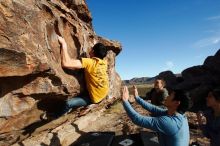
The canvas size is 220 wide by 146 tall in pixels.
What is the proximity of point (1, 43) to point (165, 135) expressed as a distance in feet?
13.2

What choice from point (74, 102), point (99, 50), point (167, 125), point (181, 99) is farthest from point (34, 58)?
point (181, 99)

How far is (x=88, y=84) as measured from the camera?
26.8ft

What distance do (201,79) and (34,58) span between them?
42819 millimetres

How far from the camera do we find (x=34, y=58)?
22.4 feet

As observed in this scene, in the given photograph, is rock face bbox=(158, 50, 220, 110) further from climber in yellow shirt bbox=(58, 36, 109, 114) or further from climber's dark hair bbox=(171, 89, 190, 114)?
climber's dark hair bbox=(171, 89, 190, 114)

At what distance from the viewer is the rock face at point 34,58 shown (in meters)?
6.42

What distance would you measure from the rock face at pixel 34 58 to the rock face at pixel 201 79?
35.4 metres

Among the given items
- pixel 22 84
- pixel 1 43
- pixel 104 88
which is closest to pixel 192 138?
pixel 104 88

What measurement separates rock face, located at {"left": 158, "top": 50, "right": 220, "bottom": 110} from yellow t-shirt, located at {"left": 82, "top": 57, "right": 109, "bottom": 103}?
3550cm

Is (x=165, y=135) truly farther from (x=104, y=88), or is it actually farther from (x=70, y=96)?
(x=70, y=96)

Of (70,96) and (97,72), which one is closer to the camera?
(97,72)

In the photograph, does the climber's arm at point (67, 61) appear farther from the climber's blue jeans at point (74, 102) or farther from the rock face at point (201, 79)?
the rock face at point (201, 79)

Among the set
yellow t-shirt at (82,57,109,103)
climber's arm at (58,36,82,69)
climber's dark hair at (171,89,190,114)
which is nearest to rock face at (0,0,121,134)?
climber's arm at (58,36,82,69)

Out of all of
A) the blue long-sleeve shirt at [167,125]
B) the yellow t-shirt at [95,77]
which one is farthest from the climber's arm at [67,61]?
the blue long-sleeve shirt at [167,125]
